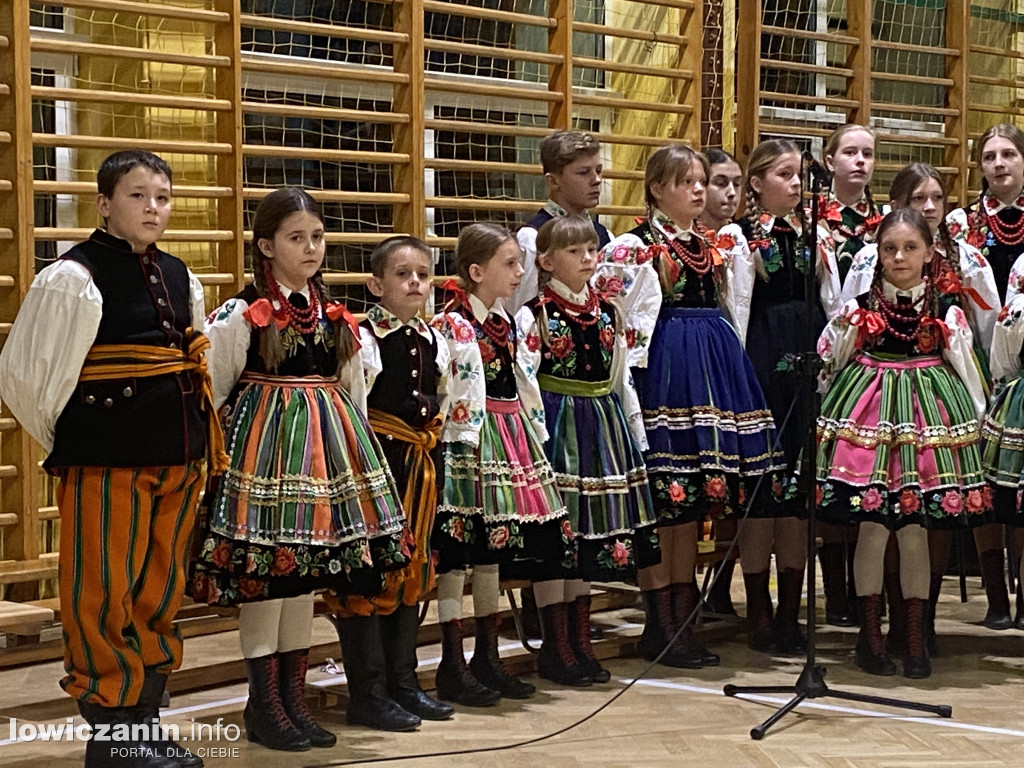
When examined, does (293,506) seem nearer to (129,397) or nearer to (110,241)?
(129,397)

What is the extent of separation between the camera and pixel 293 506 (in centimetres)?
356

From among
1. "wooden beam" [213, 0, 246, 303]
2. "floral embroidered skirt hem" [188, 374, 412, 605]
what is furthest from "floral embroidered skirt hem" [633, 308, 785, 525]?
"wooden beam" [213, 0, 246, 303]

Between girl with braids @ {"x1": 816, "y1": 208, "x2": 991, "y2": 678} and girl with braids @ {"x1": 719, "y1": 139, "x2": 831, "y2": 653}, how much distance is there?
0.23 meters

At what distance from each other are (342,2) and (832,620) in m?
2.74

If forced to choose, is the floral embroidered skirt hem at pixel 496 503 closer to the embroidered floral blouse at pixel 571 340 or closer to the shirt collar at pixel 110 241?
the embroidered floral blouse at pixel 571 340

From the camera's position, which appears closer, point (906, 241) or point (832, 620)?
point (906, 241)

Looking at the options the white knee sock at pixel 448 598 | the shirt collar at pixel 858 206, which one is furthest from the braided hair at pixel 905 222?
the white knee sock at pixel 448 598

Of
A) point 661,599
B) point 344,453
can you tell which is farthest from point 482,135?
point 344,453

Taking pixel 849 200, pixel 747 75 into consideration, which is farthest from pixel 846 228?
pixel 747 75

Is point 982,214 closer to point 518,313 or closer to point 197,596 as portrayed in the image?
point 518,313

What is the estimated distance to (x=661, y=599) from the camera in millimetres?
4641

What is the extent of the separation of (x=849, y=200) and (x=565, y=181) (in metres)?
1.01

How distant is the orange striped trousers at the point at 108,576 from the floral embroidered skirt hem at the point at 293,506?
0.20 meters

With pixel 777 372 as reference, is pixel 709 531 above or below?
below
